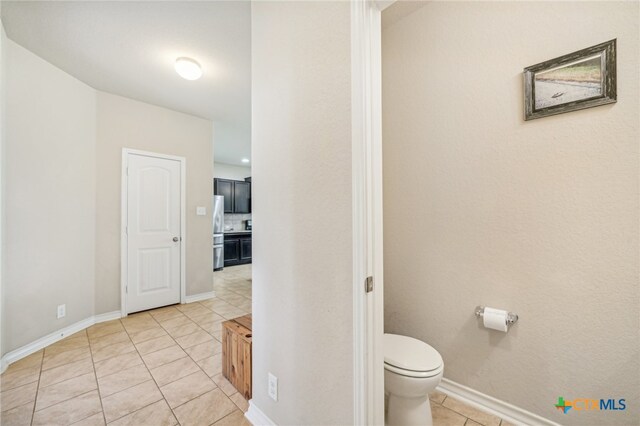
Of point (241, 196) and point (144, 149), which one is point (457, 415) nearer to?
point (144, 149)

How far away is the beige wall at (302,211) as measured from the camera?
104 cm

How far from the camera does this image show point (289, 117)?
4.17ft

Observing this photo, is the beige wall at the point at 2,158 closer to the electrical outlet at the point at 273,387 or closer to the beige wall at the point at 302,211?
the beige wall at the point at 302,211

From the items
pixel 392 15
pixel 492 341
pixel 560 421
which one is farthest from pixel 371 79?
pixel 560 421

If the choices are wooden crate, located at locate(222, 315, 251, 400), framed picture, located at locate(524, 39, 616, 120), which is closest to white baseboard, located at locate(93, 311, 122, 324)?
wooden crate, located at locate(222, 315, 251, 400)

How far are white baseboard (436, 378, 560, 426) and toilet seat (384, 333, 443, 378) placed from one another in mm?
522

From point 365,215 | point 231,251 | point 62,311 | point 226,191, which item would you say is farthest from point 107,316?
point 226,191

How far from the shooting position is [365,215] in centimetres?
98

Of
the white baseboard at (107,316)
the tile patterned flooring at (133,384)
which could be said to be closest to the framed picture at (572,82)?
the tile patterned flooring at (133,384)

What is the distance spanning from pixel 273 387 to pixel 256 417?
291 millimetres

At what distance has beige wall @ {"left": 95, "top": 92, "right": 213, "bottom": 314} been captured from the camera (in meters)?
3.01

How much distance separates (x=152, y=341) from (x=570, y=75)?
3763mm

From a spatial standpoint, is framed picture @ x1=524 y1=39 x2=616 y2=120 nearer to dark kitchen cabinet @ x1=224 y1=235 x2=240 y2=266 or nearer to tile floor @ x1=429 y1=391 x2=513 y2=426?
tile floor @ x1=429 y1=391 x2=513 y2=426

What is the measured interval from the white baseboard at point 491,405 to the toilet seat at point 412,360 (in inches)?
20.5
